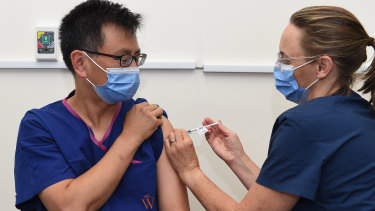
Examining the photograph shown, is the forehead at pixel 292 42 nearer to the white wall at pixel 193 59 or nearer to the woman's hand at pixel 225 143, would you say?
the woman's hand at pixel 225 143

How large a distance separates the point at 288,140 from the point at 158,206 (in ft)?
1.94

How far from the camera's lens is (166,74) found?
6.12 ft

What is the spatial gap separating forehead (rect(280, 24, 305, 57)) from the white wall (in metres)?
0.58

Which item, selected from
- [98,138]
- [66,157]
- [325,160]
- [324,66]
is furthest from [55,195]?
[324,66]

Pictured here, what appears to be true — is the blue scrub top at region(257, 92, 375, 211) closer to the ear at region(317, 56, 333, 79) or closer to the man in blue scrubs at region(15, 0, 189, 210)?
the ear at region(317, 56, 333, 79)

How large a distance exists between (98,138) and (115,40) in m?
0.35

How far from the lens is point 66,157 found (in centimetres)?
125

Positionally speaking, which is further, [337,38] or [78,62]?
[78,62]

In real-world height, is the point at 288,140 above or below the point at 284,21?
below

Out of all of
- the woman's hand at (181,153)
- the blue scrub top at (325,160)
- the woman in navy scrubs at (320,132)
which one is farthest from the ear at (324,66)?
the woman's hand at (181,153)

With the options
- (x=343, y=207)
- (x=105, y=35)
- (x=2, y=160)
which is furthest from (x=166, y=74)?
(x=343, y=207)

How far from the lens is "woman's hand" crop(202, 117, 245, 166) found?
1546 millimetres

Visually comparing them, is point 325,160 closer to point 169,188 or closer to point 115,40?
point 169,188

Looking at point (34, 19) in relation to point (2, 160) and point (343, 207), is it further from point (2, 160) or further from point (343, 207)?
point (343, 207)
